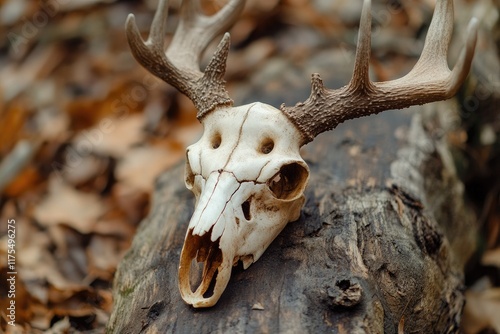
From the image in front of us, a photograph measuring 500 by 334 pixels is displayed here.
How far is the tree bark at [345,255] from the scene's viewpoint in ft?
6.86

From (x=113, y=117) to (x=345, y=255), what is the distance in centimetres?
303

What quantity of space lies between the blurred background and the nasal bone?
108 cm

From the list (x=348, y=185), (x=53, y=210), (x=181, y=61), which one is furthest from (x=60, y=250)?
(x=348, y=185)

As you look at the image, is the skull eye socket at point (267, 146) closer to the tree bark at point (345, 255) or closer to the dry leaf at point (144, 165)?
the tree bark at point (345, 255)

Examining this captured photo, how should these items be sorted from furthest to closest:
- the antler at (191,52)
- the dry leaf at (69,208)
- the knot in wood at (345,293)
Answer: the dry leaf at (69,208)
the antler at (191,52)
the knot in wood at (345,293)

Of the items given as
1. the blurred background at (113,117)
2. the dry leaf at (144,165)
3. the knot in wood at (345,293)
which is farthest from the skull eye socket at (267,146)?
the dry leaf at (144,165)

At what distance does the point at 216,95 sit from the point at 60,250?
1.71 meters

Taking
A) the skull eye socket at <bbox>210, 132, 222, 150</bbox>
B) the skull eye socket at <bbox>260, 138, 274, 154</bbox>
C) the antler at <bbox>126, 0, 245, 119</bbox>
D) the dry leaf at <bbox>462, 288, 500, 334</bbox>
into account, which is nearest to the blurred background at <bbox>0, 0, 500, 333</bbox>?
the dry leaf at <bbox>462, 288, 500, 334</bbox>

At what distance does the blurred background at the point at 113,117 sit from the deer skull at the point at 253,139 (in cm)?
104

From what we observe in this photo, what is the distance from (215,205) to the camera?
2.15m

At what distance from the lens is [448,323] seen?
260 cm

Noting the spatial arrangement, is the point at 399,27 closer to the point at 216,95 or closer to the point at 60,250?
the point at 216,95

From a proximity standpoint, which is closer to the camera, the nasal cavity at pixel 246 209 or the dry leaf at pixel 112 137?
the nasal cavity at pixel 246 209

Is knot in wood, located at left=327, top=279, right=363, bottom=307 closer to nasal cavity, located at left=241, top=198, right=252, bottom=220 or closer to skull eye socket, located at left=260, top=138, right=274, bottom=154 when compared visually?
nasal cavity, located at left=241, top=198, right=252, bottom=220
